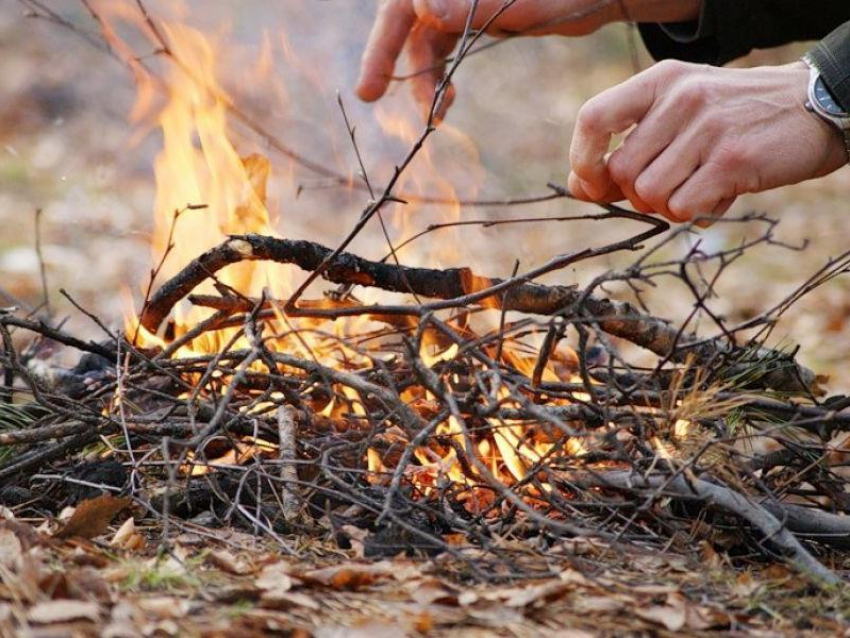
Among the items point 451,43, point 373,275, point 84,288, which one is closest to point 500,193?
point 84,288

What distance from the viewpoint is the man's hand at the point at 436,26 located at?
2.98 m

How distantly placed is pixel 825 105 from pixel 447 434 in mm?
1107

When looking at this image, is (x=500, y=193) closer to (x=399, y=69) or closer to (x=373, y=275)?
(x=399, y=69)

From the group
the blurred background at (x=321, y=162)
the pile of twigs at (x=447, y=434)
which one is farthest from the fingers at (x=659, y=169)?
the blurred background at (x=321, y=162)

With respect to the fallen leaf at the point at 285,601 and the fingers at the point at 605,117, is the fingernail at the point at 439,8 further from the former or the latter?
the fallen leaf at the point at 285,601

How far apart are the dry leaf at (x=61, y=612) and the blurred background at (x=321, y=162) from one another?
5.90 feet

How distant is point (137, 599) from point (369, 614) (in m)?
0.37

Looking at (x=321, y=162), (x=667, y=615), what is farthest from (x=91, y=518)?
(x=321, y=162)

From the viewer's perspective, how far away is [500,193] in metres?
8.15

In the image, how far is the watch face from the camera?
217cm

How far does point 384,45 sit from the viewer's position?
3.08 metres

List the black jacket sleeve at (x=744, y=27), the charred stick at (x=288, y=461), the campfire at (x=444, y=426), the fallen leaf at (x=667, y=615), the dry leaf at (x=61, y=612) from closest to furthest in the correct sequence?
the dry leaf at (x=61, y=612) → the fallen leaf at (x=667, y=615) → the campfire at (x=444, y=426) → the charred stick at (x=288, y=461) → the black jacket sleeve at (x=744, y=27)

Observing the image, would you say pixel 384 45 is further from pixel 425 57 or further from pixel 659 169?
pixel 659 169

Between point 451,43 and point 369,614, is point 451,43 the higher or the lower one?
the higher one
